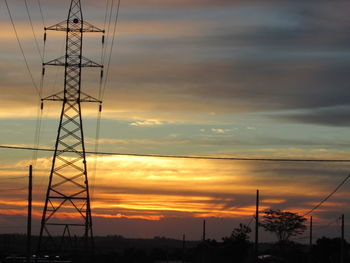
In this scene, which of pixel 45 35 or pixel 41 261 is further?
pixel 41 261

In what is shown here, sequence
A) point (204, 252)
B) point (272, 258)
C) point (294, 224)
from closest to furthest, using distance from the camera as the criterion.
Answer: point (204, 252), point (272, 258), point (294, 224)

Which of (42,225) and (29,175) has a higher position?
(29,175)

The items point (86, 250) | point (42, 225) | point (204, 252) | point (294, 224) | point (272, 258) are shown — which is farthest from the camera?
point (294, 224)

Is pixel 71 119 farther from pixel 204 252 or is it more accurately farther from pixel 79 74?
pixel 204 252

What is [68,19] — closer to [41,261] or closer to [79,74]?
[79,74]

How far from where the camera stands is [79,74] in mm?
62406

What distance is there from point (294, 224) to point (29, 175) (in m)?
98.1

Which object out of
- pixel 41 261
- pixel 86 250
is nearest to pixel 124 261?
pixel 41 261

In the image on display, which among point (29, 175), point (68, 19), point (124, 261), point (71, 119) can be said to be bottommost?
point (124, 261)

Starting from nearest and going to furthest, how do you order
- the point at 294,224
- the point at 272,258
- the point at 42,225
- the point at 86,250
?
the point at 42,225
the point at 86,250
the point at 272,258
the point at 294,224

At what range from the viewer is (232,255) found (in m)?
119

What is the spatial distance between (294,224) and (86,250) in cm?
9368

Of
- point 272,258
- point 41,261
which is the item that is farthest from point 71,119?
point 272,258

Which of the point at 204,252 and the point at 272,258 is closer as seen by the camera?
the point at 204,252
